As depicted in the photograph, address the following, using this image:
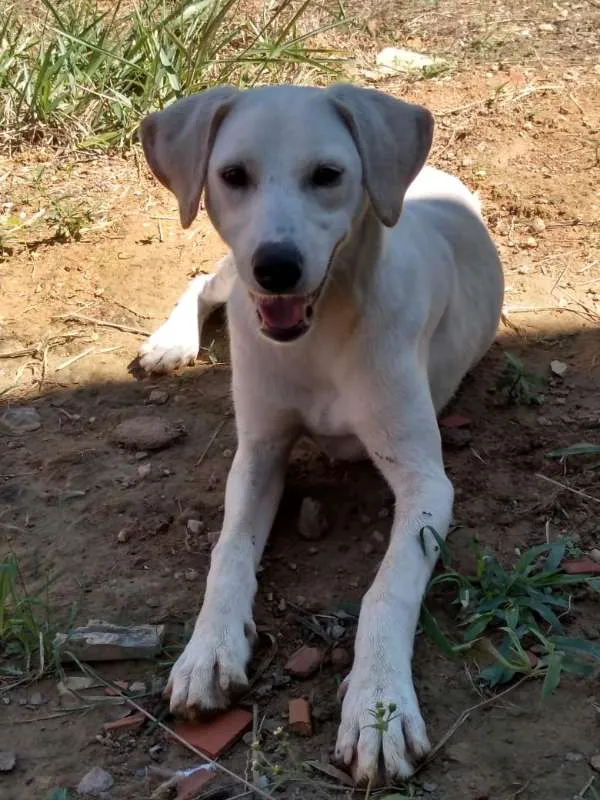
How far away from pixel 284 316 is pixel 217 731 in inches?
39.7

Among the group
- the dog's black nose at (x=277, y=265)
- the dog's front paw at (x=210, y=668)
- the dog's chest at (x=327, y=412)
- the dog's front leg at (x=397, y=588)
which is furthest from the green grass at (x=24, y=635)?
the dog's black nose at (x=277, y=265)

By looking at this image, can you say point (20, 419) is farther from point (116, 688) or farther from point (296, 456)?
point (116, 688)

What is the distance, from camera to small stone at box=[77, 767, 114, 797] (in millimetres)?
2098

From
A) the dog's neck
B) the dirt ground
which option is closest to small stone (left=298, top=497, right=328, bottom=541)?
the dirt ground

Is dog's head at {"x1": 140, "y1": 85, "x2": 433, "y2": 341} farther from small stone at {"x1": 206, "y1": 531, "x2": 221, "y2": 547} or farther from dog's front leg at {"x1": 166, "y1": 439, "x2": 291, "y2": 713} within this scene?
small stone at {"x1": 206, "y1": 531, "x2": 221, "y2": 547}

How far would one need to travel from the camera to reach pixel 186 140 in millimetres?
2699

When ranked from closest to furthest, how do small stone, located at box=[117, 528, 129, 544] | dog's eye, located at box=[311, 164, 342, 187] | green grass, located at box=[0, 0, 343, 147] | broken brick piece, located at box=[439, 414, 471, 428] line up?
dog's eye, located at box=[311, 164, 342, 187] → small stone, located at box=[117, 528, 129, 544] → broken brick piece, located at box=[439, 414, 471, 428] → green grass, located at box=[0, 0, 343, 147]

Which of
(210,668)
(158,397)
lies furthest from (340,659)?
(158,397)

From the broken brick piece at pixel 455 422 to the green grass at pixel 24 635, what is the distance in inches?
55.1

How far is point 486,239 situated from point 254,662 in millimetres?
2004

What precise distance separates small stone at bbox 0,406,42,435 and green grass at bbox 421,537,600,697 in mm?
1664

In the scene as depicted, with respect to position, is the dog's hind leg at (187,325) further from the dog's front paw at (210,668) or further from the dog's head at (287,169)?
the dog's front paw at (210,668)

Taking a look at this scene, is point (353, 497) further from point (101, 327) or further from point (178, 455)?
point (101, 327)

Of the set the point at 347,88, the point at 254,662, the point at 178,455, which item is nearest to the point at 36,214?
the point at 178,455
